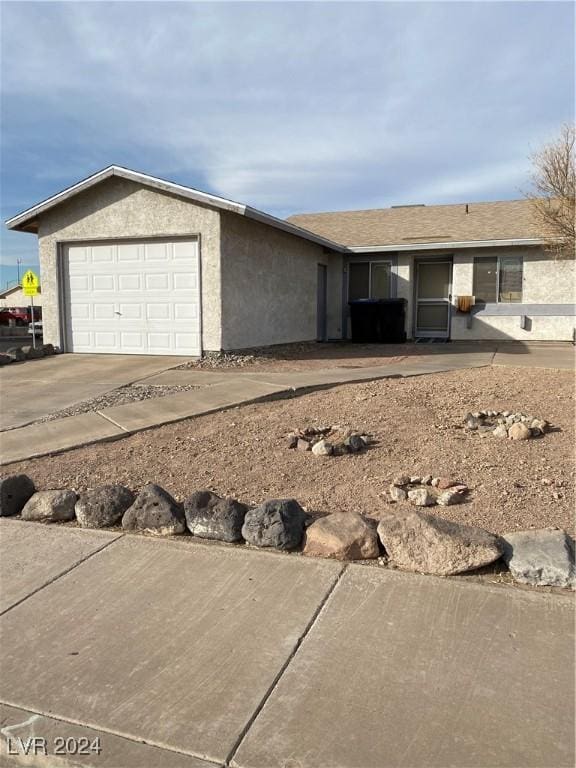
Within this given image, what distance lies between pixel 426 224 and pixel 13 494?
1748 cm

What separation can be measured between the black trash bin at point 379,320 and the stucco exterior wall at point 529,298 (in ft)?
6.42

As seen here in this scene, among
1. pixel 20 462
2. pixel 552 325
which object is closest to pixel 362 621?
pixel 20 462

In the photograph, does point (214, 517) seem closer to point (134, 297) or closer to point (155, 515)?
point (155, 515)

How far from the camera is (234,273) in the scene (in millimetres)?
12969

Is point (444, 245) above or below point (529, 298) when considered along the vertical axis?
above

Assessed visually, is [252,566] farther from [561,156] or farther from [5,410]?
[561,156]

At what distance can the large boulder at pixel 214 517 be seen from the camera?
4.11m

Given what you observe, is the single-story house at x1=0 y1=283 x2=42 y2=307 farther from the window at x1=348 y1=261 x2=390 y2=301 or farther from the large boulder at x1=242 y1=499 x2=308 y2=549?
the large boulder at x1=242 y1=499 x2=308 y2=549

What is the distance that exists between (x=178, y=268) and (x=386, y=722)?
11.4 m

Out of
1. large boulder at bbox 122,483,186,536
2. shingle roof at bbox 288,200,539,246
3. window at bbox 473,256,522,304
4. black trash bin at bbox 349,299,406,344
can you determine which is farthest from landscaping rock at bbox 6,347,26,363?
window at bbox 473,256,522,304

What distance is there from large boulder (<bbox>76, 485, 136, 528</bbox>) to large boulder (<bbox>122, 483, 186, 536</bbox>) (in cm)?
11

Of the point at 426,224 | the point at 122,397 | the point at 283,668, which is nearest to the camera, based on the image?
the point at 283,668

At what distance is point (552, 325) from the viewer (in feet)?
57.3

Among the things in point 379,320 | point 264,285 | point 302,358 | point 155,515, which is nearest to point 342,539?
point 155,515
